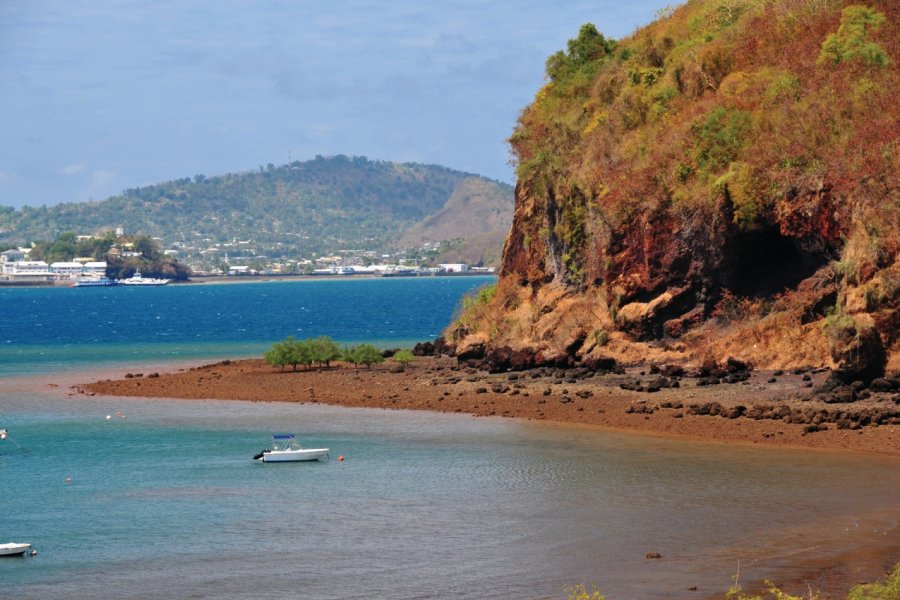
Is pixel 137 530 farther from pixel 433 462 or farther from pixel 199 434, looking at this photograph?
pixel 199 434

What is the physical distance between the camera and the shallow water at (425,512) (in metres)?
24.7

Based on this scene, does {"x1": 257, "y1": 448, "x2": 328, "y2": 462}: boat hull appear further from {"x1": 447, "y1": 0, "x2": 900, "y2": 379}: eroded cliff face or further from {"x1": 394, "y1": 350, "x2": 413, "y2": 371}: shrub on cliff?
{"x1": 394, "y1": 350, "x2": 413, "y2": 371}: shrub on cliff

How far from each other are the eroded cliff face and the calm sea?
10200 mm

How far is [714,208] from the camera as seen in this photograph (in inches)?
2015

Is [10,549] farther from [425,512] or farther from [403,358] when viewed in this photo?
A: [403,358]

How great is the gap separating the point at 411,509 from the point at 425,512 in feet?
1.51

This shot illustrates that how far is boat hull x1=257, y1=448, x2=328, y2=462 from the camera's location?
124 feet

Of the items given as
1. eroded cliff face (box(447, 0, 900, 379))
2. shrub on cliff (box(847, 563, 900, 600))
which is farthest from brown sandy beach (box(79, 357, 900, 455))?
shrub on cliff (box(847, 563, 900, 600))

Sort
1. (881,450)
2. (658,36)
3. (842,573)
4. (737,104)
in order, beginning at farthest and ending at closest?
1. (658,36)
2. (737,104)
3. (881,450)
4. (842,573)

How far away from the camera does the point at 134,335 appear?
103312mm

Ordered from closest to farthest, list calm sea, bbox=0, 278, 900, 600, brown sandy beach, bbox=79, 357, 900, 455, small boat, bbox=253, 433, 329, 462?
calm sea, bbox=0, 278, 900, 600 → small boat, bbox=253, 433, 329, 462 → brown sandy beach, bbox=79, 357, 900, 455

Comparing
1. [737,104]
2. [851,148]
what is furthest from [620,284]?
[851,148]

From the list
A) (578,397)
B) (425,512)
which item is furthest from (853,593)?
(578,397)

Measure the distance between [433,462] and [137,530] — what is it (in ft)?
33.8
